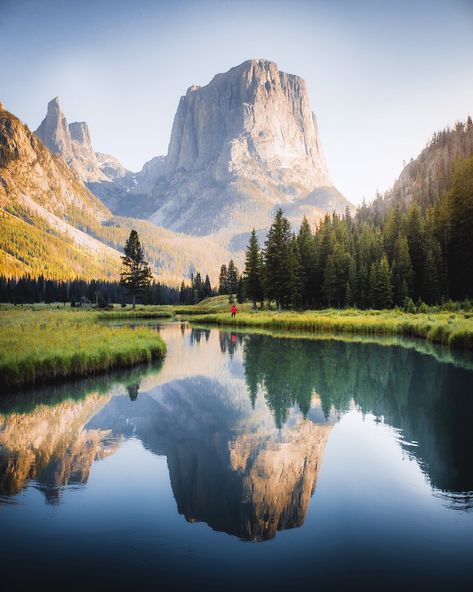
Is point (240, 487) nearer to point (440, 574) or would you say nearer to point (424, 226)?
point (440, 574)

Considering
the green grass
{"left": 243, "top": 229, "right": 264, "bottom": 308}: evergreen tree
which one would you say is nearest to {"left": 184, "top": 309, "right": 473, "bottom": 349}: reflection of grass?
{"left": 243, "top": 229, "right": 264, "bottom": 308}: evergreen tree

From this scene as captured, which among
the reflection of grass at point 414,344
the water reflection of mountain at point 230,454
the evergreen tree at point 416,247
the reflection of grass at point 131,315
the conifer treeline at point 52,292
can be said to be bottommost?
the water reflection of mountain at point 230,454

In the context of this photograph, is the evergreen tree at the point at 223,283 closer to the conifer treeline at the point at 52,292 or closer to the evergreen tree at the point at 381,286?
the conifer treeline at the point at 52,292

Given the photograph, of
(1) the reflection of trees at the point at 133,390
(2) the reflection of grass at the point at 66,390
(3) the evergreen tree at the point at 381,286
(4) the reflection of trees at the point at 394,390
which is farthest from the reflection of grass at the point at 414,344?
(3) the evergreen tree at the point at 381,286

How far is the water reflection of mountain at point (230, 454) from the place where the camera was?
7.71 m

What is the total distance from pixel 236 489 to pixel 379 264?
64.2 metres

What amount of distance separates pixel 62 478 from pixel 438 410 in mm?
11692

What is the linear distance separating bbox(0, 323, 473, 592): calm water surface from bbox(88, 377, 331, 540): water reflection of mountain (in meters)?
0.04

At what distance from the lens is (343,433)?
40.8 ft

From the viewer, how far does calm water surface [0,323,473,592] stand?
233 inches

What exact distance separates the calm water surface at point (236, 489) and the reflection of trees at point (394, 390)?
95 mm

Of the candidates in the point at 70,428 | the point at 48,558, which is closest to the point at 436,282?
the point at 70,428

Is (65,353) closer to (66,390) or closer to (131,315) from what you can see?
(66,390)

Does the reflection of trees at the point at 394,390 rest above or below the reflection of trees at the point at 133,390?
above
